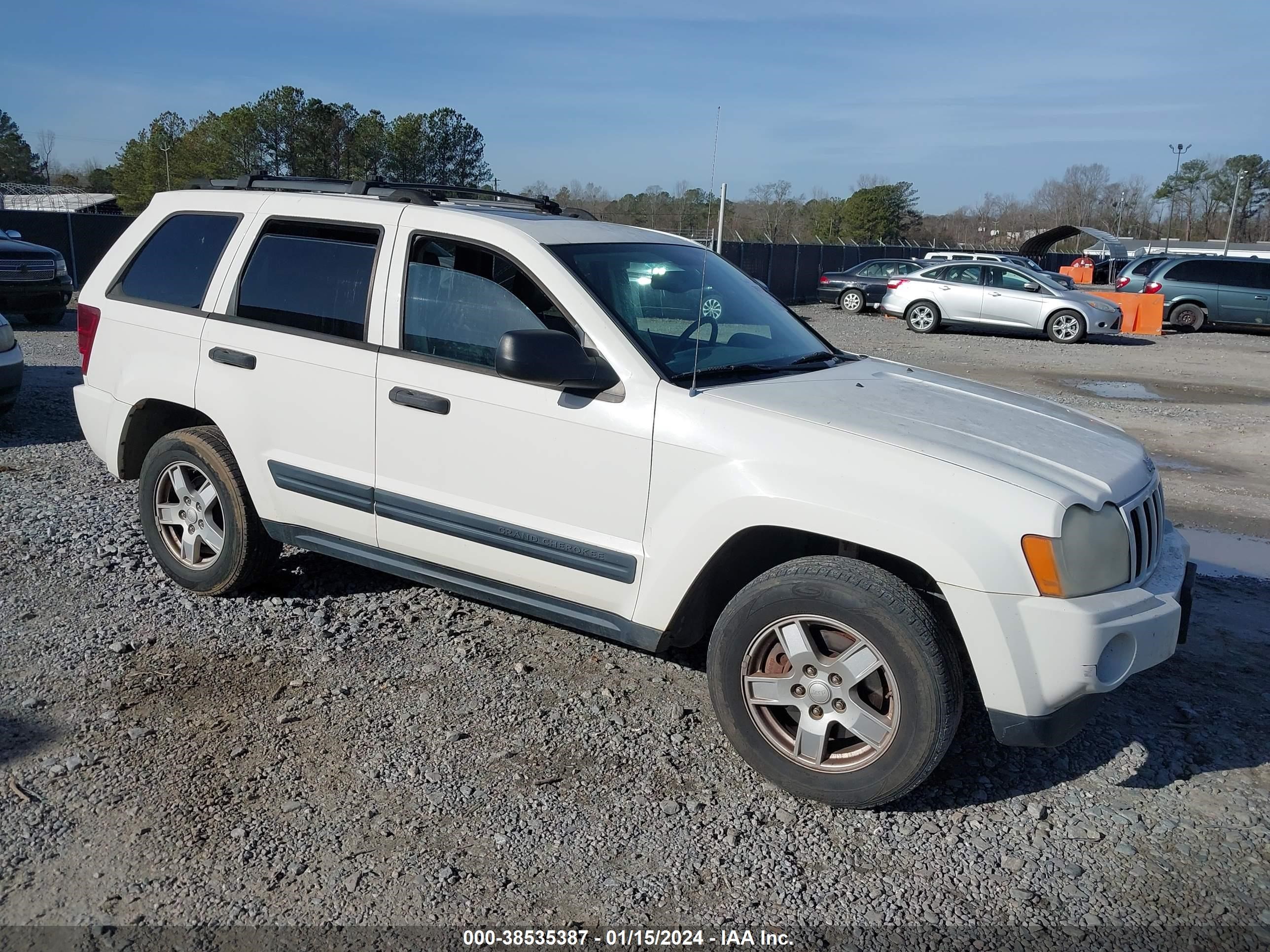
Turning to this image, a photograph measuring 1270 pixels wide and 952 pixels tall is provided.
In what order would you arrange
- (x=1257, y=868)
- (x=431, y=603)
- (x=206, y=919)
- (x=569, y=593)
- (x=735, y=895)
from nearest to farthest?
(x=206, y=919), (x=735, y=895), (x=1257, y=868), (x=569, y=593), (x=431, y=603)

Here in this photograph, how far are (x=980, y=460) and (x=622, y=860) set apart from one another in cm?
165

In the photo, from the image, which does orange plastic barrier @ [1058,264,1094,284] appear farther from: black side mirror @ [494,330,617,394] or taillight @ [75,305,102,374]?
black side mirror @ [494,330,617,394]

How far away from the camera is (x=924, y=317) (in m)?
22.7

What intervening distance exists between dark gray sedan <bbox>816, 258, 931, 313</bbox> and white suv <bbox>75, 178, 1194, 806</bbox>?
2345cm

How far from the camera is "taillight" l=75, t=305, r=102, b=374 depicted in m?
5.22

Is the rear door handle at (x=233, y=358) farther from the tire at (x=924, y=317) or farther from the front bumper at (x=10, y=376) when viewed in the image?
the tire at (x=924, y=317)

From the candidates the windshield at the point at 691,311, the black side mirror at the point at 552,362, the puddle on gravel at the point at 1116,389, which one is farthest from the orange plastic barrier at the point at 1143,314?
the black side mirror at the point at 552,362

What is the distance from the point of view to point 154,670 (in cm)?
432

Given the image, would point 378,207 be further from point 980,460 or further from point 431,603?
point 980,460

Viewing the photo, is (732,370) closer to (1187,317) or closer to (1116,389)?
(1116,389)

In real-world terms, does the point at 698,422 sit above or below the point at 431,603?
above

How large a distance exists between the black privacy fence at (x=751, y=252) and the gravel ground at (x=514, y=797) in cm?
498

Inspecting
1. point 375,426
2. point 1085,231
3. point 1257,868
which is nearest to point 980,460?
point 1257,868

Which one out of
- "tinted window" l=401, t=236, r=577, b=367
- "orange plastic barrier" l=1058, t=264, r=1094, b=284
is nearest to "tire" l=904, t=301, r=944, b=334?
"tinted window" l=401, t=236, r=577, b=367
